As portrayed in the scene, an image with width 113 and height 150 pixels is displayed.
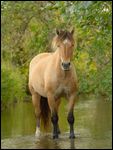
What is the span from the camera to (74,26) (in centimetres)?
1269

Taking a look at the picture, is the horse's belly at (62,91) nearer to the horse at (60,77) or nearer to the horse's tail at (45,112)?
the horse at (60,77)

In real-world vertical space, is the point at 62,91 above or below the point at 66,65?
below

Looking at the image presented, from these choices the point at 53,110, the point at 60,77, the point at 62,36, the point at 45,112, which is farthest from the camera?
the point at 45,112

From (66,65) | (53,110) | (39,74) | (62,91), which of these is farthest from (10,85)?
(66,65)

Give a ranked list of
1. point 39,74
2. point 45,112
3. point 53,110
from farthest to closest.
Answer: point 45,112
point 39,74
point 53,110

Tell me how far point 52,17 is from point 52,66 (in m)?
5.50

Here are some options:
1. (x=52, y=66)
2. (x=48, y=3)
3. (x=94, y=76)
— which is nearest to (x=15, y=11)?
(x=48, y=3)

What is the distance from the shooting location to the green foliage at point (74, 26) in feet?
38.0

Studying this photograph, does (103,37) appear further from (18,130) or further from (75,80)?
(18,130)

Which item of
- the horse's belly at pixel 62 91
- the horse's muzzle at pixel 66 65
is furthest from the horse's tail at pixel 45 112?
the horse's muzzle at pixel 66 65

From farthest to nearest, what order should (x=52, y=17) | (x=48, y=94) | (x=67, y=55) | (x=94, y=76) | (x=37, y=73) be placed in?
(x=52, y=17) < (x=94, y=76) < (x=37, y=73) < (x=48, y=94) < (x=67, y=55)

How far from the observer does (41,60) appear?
1237 cm

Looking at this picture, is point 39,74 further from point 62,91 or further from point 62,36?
point 62,36

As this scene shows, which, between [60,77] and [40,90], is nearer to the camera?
[60,77]
